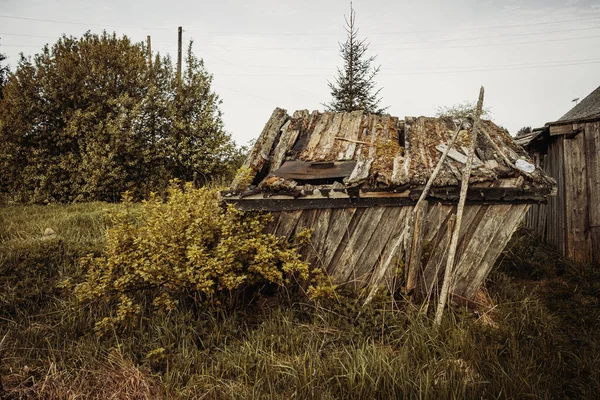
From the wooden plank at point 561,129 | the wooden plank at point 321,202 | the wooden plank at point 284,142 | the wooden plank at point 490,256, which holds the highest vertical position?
the wooden plank at point 561,129

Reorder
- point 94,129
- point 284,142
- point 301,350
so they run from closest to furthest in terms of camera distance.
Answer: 1. point 301,350
2. point 284,142
3. point 94,129

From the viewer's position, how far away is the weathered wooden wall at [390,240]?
160 inches

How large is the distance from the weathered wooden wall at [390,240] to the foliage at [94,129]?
336 inches

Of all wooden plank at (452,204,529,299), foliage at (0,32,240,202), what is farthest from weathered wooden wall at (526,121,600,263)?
foliage at (0,32,240,202)

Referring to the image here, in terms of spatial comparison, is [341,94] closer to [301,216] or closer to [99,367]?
[301,216]

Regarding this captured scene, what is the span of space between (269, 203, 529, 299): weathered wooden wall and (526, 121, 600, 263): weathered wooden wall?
135 inches

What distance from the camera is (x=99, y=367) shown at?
3.09 metres

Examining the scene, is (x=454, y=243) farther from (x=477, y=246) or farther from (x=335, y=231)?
(x=335, y=231)

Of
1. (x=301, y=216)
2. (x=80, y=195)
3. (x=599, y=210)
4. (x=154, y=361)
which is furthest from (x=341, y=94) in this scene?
(x=154, y=361)

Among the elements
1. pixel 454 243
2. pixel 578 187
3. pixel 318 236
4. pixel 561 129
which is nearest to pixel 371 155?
pixel 318 236

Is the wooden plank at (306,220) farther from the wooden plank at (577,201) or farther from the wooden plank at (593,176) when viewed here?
the wooden plank at (593,176)

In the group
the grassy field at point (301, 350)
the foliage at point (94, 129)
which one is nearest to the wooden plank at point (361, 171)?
the grassy field at point (301, 350)

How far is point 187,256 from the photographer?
3.53 metres

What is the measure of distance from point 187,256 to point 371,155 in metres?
2.57
